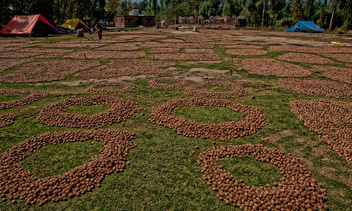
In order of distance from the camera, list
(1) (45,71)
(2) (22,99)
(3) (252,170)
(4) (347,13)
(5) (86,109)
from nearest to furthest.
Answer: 1. (3) (252,170)
2. (5) (86,109)
3. (2) (22,99)
4. (1) (45,71)
5. (4) (347,13)

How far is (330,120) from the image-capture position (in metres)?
6.10

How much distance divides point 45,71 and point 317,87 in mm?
12130

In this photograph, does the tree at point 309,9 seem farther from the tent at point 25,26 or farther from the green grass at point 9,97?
the green grass at point 9,97

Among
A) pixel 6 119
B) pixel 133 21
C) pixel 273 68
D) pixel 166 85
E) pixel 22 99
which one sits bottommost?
pixel 6 119

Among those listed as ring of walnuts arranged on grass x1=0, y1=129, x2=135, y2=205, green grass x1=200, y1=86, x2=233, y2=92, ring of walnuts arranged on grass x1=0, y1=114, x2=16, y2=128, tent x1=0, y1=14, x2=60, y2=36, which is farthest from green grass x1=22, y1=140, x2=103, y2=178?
tent x1=0, y1=14, x2=60, y2=36

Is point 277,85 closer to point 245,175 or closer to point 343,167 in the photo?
point 343,167

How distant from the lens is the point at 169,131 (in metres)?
5.66

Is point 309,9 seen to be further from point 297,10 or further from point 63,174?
point 63,174

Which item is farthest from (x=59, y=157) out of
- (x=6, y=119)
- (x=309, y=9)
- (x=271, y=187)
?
(x=309, y=9)

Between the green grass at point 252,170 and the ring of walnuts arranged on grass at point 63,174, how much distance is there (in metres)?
2.10

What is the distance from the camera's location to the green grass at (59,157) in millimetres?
4234

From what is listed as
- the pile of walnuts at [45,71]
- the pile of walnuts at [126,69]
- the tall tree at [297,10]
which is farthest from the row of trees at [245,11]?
the pile of walnuts at [126,69]

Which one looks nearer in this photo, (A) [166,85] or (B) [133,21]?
(A) [166,85]

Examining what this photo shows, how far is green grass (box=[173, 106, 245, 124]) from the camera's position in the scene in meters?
6.28
